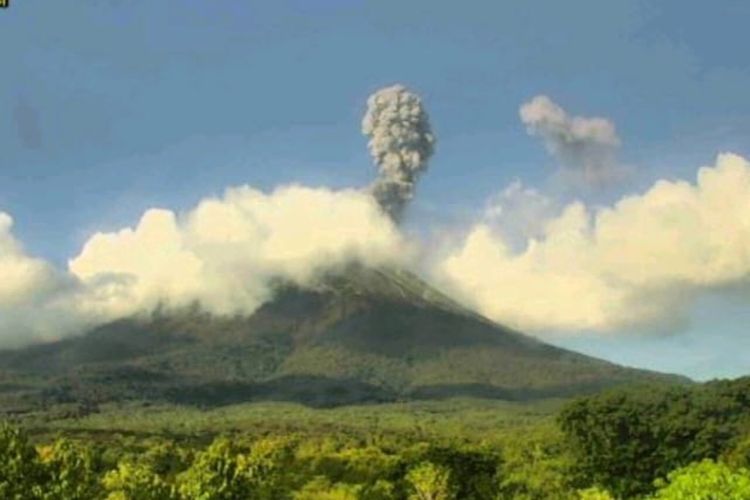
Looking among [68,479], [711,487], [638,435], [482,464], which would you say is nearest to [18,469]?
[68,479]

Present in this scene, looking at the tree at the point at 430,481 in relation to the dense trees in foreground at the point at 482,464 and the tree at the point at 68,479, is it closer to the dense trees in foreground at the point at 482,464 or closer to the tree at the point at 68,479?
the dense trees in foreground at the point at 482,464

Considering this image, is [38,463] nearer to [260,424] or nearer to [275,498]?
[275,498]

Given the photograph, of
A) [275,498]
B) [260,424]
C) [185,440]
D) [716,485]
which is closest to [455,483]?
[275,498]

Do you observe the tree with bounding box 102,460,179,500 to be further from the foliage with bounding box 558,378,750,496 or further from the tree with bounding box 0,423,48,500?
the foliage with bounding box 558,378,750,496

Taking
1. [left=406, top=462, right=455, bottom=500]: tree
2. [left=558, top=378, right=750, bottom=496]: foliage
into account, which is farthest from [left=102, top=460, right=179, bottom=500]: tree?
[left=558, top=378, right=750, bottom=496]: foliage

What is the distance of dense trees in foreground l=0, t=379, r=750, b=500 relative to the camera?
40656mm

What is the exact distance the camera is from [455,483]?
7569cm

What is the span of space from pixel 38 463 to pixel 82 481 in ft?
7.34

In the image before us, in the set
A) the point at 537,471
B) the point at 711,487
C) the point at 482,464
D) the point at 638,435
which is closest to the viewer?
the point at 711,487

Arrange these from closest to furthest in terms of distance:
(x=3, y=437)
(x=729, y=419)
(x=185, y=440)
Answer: (x=3, y=437) < (x=729, y=419) < (x=185, y=440)

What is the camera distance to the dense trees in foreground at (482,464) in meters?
40.7

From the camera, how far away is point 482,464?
7925 cm

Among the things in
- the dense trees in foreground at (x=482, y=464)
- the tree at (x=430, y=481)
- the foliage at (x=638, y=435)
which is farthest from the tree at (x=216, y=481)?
the foliage at (x=638, y=435)

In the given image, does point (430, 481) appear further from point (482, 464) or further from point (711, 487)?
point (711, 487)
